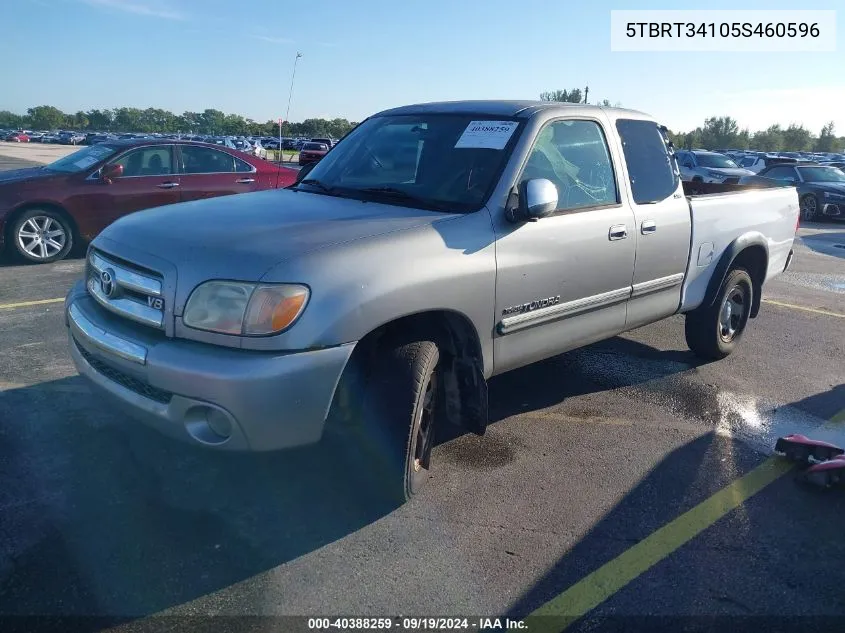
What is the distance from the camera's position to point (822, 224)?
1725 cm

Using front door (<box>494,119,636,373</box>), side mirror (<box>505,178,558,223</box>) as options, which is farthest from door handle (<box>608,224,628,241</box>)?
side mirror (<box>505,178,558,223</box>)

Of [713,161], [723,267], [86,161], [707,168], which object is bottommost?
[723,267]

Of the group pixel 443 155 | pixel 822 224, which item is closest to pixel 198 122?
pixel 822 224

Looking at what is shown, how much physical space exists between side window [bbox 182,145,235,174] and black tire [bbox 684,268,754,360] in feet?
21.3

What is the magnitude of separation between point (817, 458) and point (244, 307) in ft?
10.4

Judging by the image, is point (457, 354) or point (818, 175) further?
point (818, 175)

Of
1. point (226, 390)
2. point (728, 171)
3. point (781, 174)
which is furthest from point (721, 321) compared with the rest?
point (728, 171)

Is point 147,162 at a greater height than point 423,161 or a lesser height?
greater

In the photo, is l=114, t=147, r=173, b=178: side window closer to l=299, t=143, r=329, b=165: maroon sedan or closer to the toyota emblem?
the toyota emblem

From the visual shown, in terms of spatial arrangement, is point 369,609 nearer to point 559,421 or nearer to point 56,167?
point 559,421

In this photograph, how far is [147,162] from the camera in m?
9.02

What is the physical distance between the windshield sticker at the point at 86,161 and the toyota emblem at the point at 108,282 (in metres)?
6.22

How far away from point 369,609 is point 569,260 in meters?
2.16

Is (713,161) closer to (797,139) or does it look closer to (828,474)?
(828,474)
